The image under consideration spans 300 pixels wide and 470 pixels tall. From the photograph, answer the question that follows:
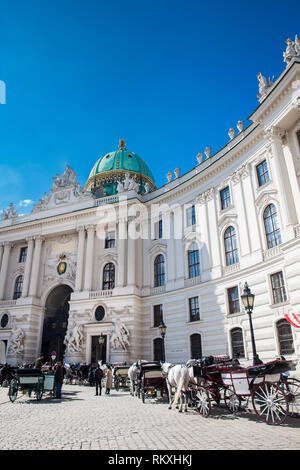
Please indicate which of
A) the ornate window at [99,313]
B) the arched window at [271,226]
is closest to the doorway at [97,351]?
the ornate window at [99,313]

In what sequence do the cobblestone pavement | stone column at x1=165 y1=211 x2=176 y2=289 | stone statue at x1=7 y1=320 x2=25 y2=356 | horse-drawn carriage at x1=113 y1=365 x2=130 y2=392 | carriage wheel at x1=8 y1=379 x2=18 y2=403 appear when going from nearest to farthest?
the cobblestone pavement
carriage wheel at x1=8 y1=379 x2=18 y2=403
horse-drawn carriage at x1=113 y1=365 x2=130 y2=392
stone column at x1=165 y1=211 x2=176 y2=289
stone statue at x1=7 y1=320 x2=25 y2=356

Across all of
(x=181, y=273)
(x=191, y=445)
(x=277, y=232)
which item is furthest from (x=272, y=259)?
(x=191, y=445)

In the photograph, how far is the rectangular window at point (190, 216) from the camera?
103 feet

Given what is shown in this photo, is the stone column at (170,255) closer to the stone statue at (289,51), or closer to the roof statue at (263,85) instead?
the roof statue at (263,85)

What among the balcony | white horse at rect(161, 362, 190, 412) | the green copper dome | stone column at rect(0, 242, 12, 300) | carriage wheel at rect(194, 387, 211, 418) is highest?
the green copper dome

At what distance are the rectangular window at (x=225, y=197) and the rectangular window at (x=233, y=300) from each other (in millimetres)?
7315

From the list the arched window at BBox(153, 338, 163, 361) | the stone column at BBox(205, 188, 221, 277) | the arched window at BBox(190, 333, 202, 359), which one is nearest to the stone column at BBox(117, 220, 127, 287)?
the arched window at BBox(153, 338, 163, 361)

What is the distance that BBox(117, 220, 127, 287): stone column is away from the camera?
33.5m

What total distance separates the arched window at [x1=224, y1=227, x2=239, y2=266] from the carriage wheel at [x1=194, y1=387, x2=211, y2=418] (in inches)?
624

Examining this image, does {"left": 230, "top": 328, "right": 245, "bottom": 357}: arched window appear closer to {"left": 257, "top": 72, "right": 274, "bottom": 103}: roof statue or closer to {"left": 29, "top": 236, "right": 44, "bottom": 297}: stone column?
{"left": 257, "top": 72, "right": 274, "bottom": 103}: roof statue

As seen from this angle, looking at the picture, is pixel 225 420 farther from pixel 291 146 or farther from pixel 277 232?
pixel 291 146

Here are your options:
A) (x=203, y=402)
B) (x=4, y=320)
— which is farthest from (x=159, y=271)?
(x=203, y=402)

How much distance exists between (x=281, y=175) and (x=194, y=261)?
1201 cm

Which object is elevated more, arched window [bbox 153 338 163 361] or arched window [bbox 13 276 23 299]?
arched window [bbox 13 276 23 299]
